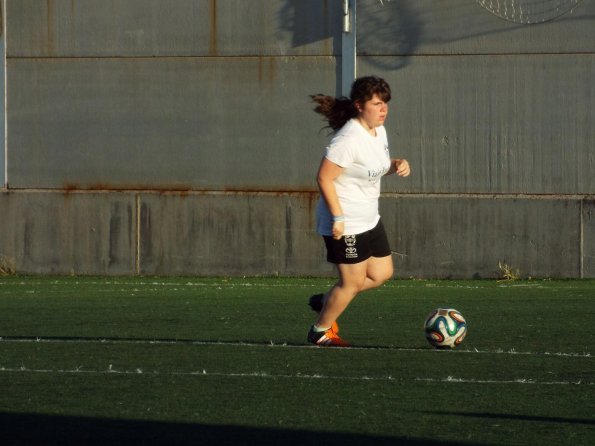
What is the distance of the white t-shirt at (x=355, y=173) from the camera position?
31.3 ft

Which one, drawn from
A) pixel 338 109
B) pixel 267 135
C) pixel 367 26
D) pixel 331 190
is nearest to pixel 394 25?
pixel 367 26

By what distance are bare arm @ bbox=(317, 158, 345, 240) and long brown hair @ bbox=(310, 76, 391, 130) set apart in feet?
1.31

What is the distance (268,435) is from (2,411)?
Answer: 1.54m

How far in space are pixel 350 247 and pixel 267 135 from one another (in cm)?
972

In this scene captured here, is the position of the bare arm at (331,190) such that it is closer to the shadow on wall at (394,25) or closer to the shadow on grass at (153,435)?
the shadow on grass at (153,435)

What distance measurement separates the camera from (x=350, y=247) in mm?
9688

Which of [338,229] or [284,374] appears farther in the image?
[338,229]

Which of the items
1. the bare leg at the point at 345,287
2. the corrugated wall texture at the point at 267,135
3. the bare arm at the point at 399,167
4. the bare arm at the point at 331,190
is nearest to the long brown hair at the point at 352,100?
the bare arm at the point at 331,190

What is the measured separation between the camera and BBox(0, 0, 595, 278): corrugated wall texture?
18.5 metres

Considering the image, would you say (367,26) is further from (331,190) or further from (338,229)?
(338,229)

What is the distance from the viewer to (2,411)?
693 cm

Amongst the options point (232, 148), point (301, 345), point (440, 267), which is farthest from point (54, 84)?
point (301, 345)

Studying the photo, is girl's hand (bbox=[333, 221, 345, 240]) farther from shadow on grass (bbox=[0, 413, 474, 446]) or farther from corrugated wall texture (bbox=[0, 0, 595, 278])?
corrugated wall texture (bbox=[0, 0, 595, 278])

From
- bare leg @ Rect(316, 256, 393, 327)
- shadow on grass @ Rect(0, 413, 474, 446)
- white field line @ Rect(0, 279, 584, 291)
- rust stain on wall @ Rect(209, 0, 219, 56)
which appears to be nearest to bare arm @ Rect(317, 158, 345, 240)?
bare leg @ Rect(316, 256, 393, 327)
